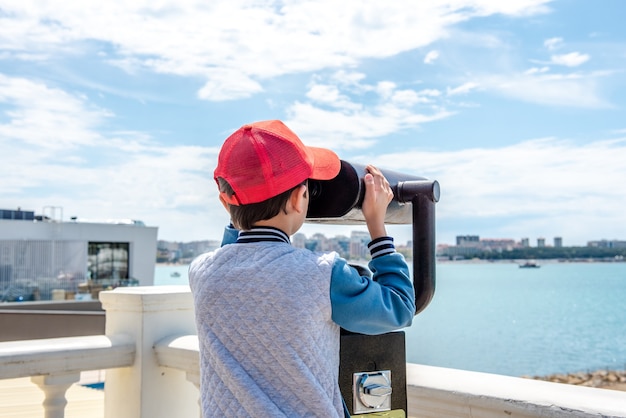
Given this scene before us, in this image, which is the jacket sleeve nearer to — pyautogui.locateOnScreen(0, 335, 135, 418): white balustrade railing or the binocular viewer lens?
the binocular viewer lens

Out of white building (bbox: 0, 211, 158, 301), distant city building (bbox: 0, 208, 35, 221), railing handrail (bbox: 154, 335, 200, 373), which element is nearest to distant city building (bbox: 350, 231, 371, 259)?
railing handrail (bbox: 154, 335, 200, 373)

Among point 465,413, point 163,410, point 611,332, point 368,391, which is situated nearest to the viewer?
point 368,391

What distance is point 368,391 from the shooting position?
4.39ft

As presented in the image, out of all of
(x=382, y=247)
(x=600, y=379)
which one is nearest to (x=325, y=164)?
(x=382, y=247)

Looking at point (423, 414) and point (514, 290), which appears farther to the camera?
point (514, 290)

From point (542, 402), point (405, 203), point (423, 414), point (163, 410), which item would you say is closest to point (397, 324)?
point (405, 203)

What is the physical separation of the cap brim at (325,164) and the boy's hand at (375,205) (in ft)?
0.23

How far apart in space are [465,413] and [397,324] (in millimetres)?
563

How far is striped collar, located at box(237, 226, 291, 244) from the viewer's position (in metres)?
1.28

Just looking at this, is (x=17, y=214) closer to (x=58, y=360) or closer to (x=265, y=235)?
(x=58, y=360)

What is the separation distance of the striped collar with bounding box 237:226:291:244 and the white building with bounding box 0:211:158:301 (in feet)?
65.1

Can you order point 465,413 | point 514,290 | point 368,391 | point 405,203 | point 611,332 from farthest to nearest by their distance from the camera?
point 514,290, point 611,332, point 465,413, point 405,203, point 368,391

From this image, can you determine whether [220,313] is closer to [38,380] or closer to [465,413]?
[465,413]

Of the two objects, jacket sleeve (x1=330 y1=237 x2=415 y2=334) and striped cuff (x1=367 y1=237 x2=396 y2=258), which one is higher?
striped cuff (x1=367 y1=237 x2=396 y2=258)
